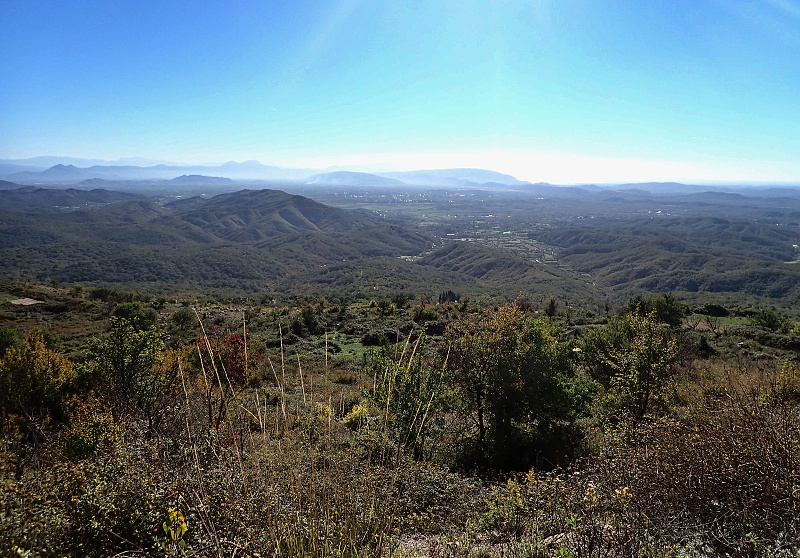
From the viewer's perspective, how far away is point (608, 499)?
162 inches

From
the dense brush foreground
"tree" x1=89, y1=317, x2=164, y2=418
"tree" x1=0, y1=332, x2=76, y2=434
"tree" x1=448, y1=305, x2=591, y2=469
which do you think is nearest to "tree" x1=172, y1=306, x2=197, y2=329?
"tree" x1=0, y1=332, x2=76, y2=434

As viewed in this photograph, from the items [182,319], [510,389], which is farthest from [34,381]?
[182,319]

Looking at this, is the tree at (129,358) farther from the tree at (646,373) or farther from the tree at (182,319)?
the tree at (182,319)

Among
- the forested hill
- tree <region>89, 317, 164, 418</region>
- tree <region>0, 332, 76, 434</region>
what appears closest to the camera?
tree <region>89, 317, 164, 418</region>

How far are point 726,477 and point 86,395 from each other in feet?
44.6

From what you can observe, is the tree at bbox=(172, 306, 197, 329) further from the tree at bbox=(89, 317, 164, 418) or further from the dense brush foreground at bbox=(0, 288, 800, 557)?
the tree at bbox=(89, 317, 164, 418)

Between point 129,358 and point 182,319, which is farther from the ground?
point 129,358

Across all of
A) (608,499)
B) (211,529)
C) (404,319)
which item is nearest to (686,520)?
Result: (608,499)

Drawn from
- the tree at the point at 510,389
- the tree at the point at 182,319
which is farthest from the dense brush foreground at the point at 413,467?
the tree at the point at 182,319

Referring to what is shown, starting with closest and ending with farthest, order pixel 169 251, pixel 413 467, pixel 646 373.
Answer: pixel 413 467 → pixel 646 373 → pixel 169 251

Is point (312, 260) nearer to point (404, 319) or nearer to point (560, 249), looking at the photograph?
point (560, 249)

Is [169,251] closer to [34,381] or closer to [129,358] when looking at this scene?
[34,381]

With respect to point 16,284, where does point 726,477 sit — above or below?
above

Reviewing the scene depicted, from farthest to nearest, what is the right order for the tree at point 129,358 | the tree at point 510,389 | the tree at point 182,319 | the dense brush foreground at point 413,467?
1. the tree at point 182,319
2. the tree at point 510,389
3. the tree at point 129,358
4. the dense brush foreground at point 413,467
